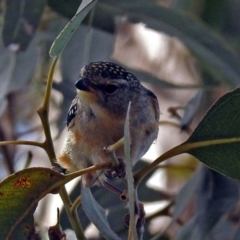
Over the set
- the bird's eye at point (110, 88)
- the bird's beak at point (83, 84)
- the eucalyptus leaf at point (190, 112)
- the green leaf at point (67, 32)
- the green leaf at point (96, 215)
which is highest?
the green leaf at point (67, 32)

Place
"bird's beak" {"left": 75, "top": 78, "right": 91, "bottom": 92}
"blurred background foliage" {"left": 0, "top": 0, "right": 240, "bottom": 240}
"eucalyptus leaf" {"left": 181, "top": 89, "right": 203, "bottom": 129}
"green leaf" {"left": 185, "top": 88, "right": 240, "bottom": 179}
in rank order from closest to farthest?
"green leaf" {"left": 185, "top": 88, "right": 240, "bottom": 179} < "bird's beak" {"left": 75, "top": 78, "right": 91, "bottom": 92} < "blurred background foliage" {"left": 0, "top": 0, "right": 240, "bottom": 240} < "eucalyptus leaf" {"left": 181, "top": 89, "right": 203, "bottom": 129}

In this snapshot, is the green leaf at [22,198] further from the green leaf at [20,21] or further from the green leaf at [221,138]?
the green leaf at [20,21]

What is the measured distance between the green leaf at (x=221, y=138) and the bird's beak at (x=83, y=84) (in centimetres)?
36

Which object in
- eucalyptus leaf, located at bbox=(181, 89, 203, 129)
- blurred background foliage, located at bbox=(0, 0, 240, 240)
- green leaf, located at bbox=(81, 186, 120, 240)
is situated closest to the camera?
green leaf, located at bbox=(81, 186, 120, 240)

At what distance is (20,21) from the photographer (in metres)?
2.28

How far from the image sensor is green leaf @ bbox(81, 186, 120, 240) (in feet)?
5.50

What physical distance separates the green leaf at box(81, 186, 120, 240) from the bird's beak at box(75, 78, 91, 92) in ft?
0.94

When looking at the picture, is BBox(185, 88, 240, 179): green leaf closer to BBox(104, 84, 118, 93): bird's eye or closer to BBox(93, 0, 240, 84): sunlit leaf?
BBox(104, 84, 118, 93): bird's eye

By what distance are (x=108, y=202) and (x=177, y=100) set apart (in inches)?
92.7

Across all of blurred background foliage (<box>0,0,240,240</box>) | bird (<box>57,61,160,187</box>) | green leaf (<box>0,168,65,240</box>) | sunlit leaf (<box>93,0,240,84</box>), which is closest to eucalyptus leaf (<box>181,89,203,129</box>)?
blurred background foliage (<box>0,0,240,240</box>)

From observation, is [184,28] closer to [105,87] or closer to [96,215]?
[105,87]

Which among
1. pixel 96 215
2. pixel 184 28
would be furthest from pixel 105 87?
pixel 184 28

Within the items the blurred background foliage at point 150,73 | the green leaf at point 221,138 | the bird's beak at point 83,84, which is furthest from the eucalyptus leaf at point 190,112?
the green leaf at point 221,138

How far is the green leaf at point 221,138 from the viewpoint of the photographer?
156 centimetres
